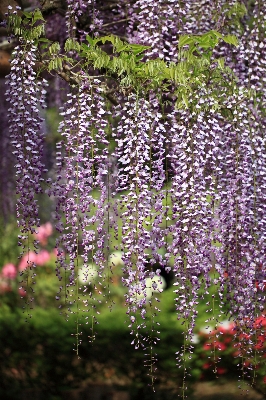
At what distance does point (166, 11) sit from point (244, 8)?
0.41m

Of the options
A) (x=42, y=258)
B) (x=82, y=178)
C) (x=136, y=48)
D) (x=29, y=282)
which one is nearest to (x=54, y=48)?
(x=136, y=48)

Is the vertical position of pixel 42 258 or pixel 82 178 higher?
pixel 42 258

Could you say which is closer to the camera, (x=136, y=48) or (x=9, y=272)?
(x=136, y=48)

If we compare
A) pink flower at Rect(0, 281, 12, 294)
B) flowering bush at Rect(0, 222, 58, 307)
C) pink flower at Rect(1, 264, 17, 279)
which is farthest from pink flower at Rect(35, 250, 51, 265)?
pink flower at Rect(0, 281, 12, 294)

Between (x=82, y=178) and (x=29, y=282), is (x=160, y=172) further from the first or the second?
(x=29, y=282)

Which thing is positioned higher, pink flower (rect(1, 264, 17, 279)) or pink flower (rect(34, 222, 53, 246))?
pink flower (rect(34, 222, 53, 246))

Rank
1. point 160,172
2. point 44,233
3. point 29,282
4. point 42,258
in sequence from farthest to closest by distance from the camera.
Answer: point 44,233 < point 42,258 < point 29,282 < point 160,172

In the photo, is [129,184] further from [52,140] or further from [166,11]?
[52,140]

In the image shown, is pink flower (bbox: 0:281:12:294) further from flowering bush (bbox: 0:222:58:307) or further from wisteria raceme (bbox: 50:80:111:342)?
wisteria raceme (bbox: 50:80:111:342)

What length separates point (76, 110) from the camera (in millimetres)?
2990

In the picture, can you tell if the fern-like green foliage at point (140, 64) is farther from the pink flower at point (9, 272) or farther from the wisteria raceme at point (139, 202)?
the pink flower at point (9, 272)

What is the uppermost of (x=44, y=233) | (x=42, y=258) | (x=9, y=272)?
(x=44, y=233)

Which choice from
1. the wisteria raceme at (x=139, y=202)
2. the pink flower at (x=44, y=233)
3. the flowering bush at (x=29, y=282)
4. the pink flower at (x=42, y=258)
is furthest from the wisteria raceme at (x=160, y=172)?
the pink flower at (x=44, y=233)

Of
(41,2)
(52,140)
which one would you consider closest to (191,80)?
(41,2)
